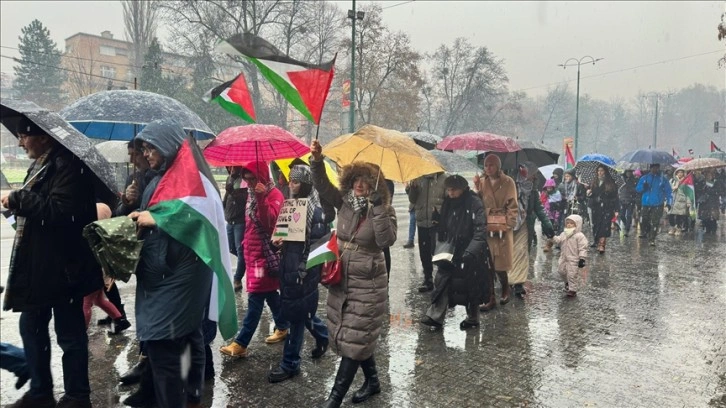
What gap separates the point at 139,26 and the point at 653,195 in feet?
125

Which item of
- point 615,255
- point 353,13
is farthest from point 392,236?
point 353,13

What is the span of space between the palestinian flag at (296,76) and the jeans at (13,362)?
257 centimetres

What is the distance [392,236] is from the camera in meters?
3.79

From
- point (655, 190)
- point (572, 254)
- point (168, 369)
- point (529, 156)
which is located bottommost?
point (168, 369)

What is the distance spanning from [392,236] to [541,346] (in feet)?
7.88

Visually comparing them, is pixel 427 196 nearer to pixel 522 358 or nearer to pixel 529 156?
pixel 529 156

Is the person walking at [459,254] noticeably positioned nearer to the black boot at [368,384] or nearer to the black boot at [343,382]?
the black boot at [368,384]

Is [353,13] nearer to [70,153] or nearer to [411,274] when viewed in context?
[411,274]

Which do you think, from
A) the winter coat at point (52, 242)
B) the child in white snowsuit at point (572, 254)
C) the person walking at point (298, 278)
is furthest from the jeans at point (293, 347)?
the child in white snowsuit at point (572, 254)

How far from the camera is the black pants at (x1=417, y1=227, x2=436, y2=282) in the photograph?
7555 mm

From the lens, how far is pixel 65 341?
3615 mm

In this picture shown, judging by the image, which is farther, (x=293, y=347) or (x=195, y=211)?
(x=293, y=347)

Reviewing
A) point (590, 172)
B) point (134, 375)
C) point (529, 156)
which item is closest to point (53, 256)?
point (134, 375)

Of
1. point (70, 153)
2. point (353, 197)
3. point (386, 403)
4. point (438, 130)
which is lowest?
point (386, 403)
